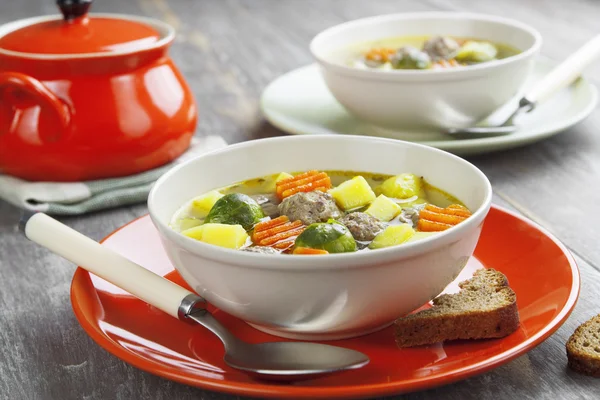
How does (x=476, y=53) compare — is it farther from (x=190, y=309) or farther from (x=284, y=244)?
(x=190, y=309)

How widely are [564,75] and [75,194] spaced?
1.73 m

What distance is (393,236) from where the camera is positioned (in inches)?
66.5

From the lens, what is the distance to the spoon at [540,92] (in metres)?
2.77

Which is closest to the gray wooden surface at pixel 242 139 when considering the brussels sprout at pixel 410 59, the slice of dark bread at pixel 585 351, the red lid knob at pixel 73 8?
the slice of dark bread at pixel 585 351

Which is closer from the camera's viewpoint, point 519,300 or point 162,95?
point 519,300

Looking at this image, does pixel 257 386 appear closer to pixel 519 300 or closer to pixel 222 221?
pixel 222 221

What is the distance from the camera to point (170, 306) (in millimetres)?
1643

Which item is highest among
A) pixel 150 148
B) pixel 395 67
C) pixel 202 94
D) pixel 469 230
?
pixel 469 230

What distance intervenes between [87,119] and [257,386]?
54.8 inches

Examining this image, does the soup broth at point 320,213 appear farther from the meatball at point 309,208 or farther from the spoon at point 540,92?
the spoon at point 540,92

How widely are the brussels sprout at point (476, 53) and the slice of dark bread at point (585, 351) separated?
1.58 meters

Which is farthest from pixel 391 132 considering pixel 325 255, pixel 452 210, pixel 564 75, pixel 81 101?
pixel 325 255

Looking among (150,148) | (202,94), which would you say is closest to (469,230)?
(150,148)

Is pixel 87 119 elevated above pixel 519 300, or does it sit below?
below
